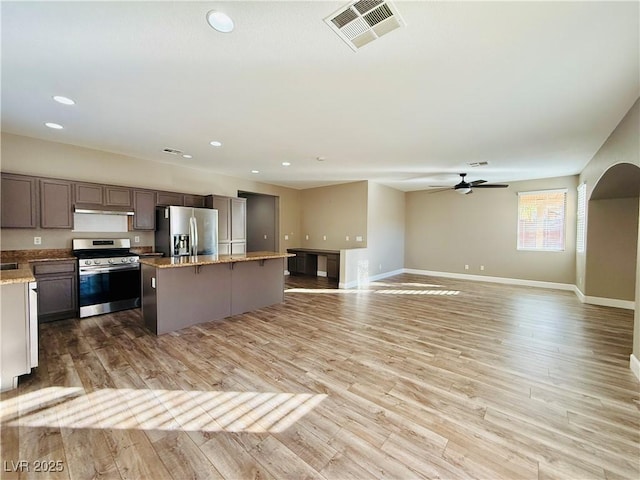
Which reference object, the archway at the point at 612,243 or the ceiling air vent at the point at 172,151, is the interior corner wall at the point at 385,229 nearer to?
the archway at the point at 612,243

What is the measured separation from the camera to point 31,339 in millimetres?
2355

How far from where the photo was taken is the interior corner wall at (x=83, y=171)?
12.7 feet

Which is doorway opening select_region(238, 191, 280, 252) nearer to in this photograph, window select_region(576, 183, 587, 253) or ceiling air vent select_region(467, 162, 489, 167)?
ceiling air vent select_region(467, 162, 489, 167)

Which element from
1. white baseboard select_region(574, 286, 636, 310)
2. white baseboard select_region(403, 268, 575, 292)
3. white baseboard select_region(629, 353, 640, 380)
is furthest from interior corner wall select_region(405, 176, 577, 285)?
white baseboard select_region(629, 353, 640, 380)

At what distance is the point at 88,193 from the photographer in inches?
169

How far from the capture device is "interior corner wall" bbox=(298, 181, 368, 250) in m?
7.13

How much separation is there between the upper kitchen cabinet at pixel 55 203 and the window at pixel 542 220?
9540 mm

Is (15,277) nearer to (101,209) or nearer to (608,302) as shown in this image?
(101,209)

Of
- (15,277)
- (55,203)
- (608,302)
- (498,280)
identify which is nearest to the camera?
(15,277)

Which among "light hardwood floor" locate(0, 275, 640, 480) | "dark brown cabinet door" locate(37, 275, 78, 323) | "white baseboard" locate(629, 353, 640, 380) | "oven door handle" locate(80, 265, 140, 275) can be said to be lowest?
"light hardwood floor" locate(0, 275, 640, 480)

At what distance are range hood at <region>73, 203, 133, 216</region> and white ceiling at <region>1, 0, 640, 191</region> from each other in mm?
1007

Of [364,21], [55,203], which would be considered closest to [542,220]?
[364,21]

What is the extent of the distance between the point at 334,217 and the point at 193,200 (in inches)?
149

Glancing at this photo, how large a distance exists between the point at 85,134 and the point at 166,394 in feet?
12.7
